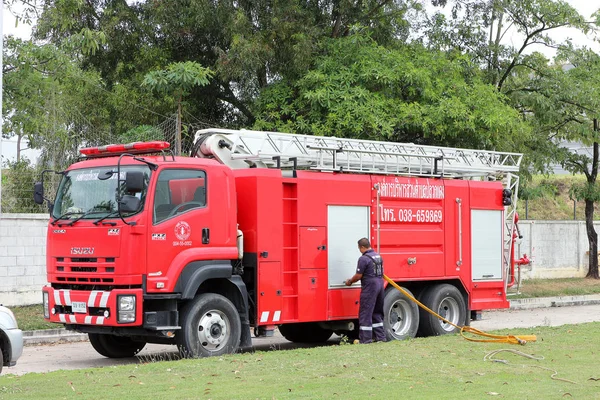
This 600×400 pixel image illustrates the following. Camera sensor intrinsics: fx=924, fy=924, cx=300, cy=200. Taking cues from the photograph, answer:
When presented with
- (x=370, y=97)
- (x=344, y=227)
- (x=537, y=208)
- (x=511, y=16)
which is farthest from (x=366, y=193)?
(x=537, y=208)

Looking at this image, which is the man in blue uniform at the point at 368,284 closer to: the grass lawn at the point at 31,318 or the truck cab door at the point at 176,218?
the truck cab door at the point at 176,218

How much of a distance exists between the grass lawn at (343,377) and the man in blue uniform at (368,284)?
1323mm

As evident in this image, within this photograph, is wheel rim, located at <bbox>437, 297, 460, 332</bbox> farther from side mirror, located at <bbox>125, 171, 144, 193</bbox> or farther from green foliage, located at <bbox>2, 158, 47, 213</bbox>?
green foliage, located at <bbox>2, 158, 47, 213</bbox>

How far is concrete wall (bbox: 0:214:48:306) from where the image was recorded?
1888 centimetres

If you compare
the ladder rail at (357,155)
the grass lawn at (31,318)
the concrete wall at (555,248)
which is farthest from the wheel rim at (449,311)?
the concrete wall at (555,248)

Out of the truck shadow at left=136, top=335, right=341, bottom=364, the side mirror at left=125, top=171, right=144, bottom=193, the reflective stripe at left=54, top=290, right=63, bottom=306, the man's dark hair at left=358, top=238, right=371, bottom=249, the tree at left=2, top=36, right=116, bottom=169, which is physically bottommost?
the truck shadow at left=136, top=335, right=341, bottom=364

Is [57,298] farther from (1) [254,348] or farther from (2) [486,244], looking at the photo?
(2) [486,244]

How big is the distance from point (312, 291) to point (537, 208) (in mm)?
30030

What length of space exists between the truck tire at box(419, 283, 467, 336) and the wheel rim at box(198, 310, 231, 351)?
4.30m

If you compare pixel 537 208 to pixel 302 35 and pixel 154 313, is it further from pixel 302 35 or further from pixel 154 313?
pixel 154 313

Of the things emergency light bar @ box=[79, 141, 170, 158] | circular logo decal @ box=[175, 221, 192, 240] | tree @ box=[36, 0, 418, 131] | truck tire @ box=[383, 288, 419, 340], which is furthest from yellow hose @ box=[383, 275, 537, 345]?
tree @ box=[36, 0, 418, 131]

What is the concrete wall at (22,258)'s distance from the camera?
→ 743 inches

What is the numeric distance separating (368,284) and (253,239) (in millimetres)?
2026

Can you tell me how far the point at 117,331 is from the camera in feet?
40.1
